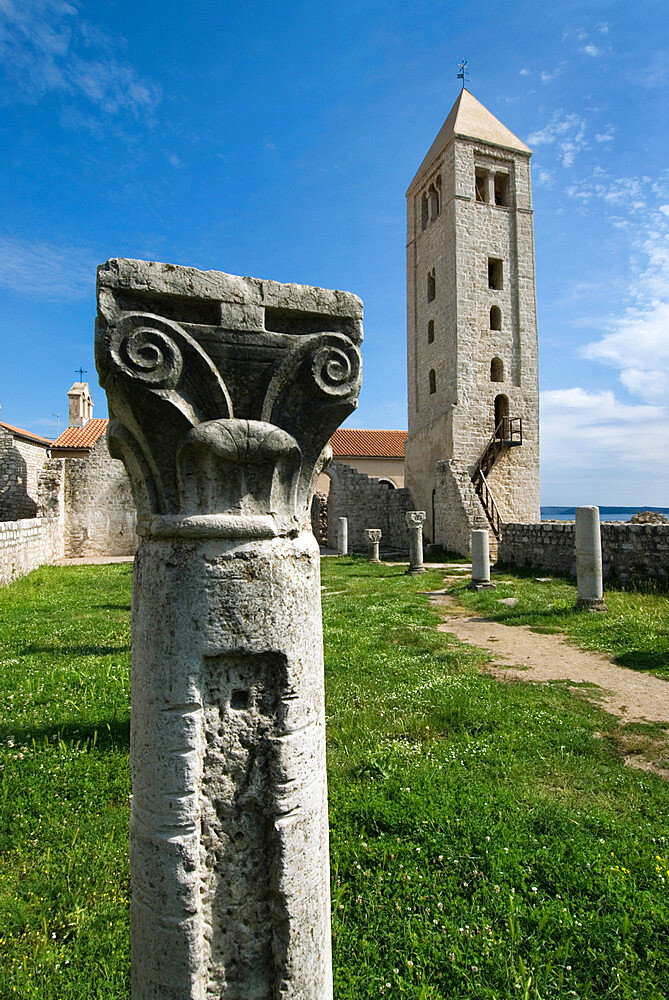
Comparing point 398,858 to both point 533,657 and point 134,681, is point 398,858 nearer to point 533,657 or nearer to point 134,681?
point 134,681

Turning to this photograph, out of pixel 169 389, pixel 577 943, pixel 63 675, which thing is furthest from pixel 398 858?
pixel 63 675

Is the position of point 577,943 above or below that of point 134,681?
below

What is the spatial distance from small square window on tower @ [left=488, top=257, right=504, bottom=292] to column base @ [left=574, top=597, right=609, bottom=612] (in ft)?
52.7

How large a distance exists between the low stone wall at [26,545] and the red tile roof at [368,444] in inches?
689

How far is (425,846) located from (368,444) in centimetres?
3199

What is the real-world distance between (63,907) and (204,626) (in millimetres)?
1931

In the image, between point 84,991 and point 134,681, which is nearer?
point 134,681

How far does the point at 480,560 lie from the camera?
11.9 meters

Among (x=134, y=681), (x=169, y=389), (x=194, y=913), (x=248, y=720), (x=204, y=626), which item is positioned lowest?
(x=194, y=913)

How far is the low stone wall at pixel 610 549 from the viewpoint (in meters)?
10.5

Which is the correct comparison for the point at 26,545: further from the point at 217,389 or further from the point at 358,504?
the point at 217,389

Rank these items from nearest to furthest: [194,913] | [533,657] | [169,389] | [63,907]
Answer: [194,913] < [169,389] < [63,907] < [533,657]

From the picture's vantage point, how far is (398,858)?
110 inches

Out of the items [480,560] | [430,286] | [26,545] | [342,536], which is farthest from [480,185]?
[26,545]
